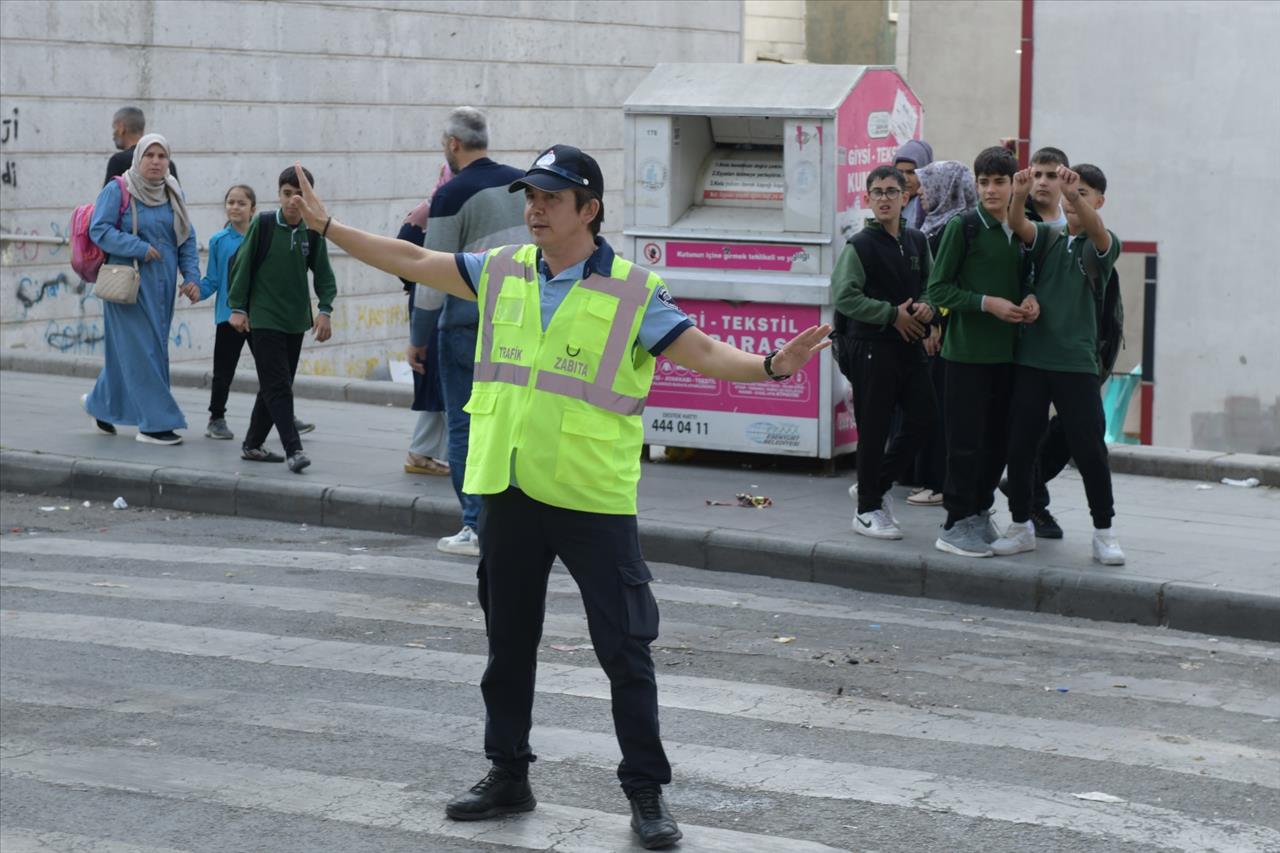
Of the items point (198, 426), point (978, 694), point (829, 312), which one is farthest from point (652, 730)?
point (198, 426)

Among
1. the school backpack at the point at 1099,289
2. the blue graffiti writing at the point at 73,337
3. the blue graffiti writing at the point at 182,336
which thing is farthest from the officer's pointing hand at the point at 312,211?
the blue graffiti writing at the point at 182,336

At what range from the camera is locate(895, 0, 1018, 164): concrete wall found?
3061 cm

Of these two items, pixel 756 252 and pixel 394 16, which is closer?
pixel 756 252

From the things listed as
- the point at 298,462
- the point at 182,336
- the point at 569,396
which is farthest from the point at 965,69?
the point at 569,396

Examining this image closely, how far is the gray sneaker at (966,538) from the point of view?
28.9 ft

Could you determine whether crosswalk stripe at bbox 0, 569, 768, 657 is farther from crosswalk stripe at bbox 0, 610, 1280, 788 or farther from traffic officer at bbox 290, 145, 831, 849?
traffic officer at bbox 290, 145, 831, 849

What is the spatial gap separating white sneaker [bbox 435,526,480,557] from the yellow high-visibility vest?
403 cm

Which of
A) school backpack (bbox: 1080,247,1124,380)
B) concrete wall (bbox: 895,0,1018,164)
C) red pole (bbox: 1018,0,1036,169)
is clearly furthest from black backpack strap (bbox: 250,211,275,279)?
concrete wall (bbox: 895,0,1018,164)

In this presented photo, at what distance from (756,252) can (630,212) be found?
85 centimetres

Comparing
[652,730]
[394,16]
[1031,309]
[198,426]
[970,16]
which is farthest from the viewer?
[970,16]

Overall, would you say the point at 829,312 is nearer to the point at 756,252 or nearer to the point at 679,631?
the point at 756,252

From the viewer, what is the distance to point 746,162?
11.4m

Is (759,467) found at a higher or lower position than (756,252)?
lower

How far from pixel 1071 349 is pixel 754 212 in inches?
124
